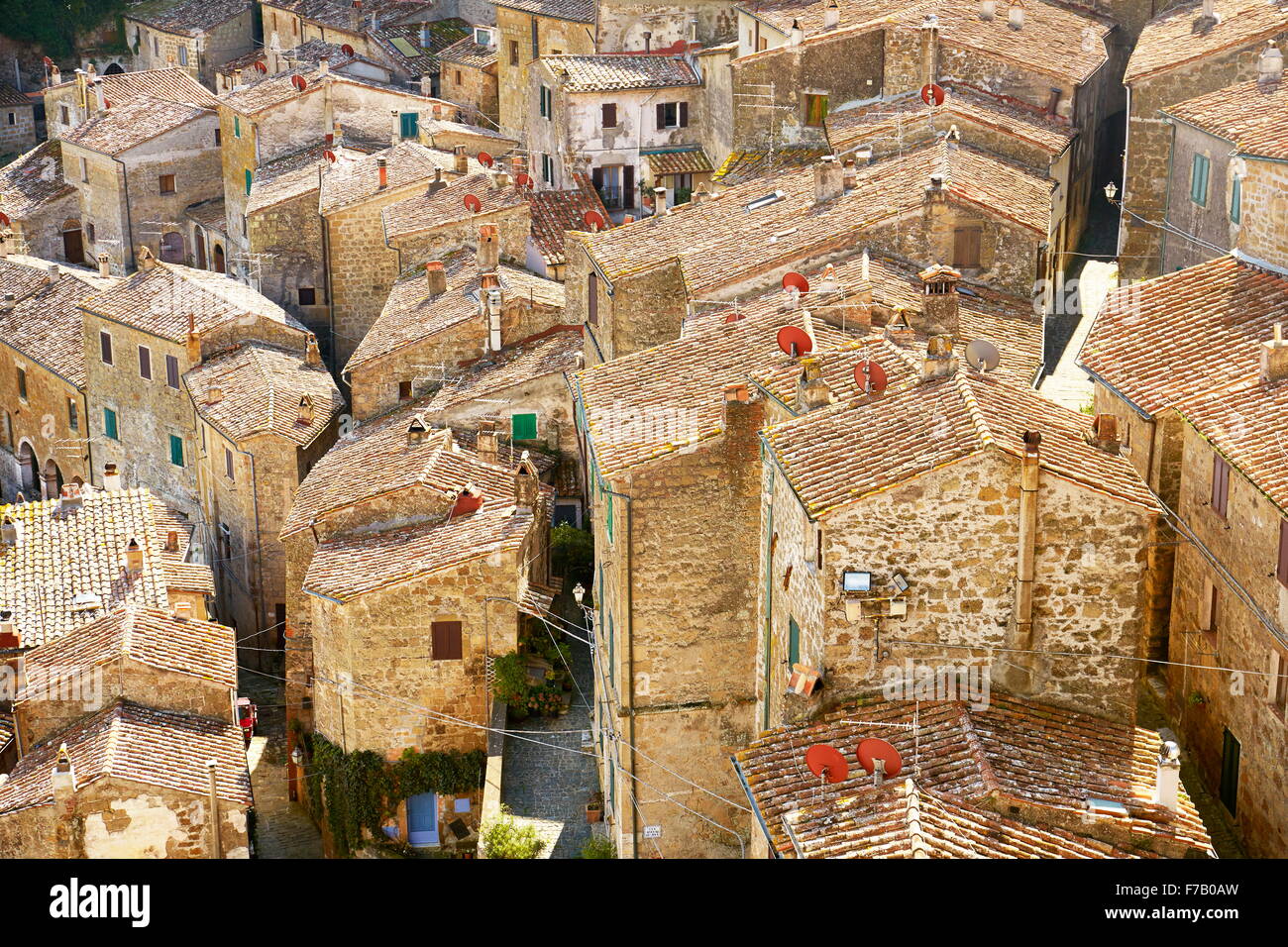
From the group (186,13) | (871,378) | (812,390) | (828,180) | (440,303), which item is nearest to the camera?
(871,378)

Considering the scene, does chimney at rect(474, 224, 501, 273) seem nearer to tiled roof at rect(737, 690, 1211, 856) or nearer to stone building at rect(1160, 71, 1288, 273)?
stone building at rect(1160, 71, 1288, 273)

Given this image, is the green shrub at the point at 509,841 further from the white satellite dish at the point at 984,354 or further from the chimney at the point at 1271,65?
the chimney at the point at 1271,65

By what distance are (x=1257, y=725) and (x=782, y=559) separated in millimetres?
4916

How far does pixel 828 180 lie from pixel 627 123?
1673 cm

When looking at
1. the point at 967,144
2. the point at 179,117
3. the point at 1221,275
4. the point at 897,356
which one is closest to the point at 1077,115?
the point at 967,144

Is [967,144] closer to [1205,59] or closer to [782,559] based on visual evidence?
[1205,59]

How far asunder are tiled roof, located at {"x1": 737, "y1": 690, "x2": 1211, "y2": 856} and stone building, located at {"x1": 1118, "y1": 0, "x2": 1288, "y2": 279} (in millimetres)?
16558

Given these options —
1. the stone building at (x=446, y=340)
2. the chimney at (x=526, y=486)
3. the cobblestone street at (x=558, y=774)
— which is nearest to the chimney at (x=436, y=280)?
the stone building at (x=446, y=340)

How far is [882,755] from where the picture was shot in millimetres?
16156

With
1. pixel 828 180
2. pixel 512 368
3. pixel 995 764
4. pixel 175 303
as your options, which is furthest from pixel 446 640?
pixel 175 303

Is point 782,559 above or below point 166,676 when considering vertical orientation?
above

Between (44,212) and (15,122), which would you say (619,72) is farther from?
(15,122)
